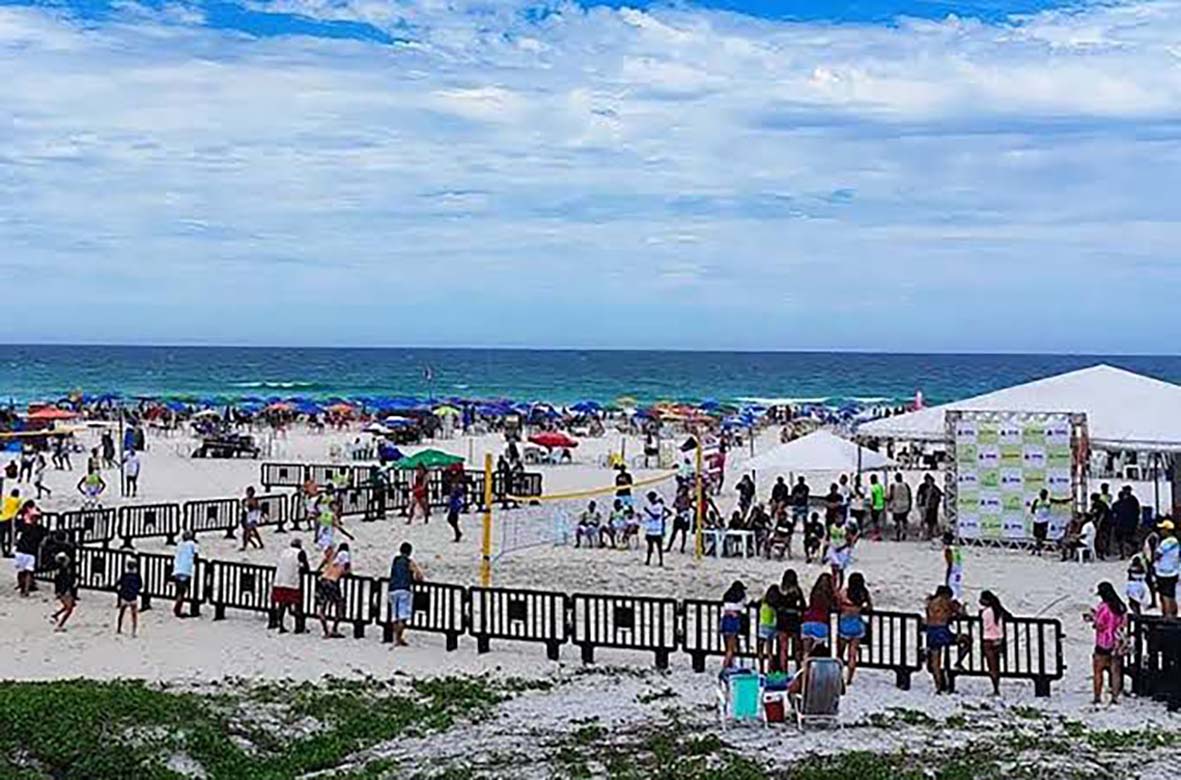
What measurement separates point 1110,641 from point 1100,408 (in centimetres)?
1349

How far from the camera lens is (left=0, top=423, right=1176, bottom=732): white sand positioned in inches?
595

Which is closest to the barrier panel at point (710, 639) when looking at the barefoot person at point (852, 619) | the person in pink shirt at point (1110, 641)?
the barefoot person at point (852, 619)

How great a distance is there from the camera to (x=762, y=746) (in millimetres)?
11875

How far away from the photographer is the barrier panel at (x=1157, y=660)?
14.0m

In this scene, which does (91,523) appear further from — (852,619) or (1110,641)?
(1110,641)

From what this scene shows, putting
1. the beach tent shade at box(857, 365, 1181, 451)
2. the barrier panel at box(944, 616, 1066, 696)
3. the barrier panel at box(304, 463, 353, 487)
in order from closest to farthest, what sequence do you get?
the barrier panel at box(944, 616, 1066, 696), the beach tent shade at box(857, 365, 1181, 451), the barrier panel at box(304, 463, 353, 487)

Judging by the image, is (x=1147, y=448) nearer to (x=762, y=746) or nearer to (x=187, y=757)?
(x=762, y=746)

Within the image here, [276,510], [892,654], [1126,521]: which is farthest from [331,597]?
[1126,521]

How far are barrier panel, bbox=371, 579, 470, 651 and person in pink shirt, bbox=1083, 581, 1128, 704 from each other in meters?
6.96

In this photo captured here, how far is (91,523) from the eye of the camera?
2492cm

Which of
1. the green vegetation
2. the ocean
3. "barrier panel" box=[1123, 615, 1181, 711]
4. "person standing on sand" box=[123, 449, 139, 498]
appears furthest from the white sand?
the ocean

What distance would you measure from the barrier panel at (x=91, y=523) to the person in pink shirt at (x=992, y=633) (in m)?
15.2

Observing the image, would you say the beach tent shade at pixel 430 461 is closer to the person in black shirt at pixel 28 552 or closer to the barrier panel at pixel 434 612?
the person in black shirt at pixel 28 552

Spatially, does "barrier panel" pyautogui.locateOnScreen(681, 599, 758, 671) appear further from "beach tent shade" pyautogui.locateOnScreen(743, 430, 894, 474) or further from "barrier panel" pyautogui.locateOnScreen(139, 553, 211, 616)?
"beach tent shade" pyautogui.locateOnScreen(743, 430, 894, 474)
